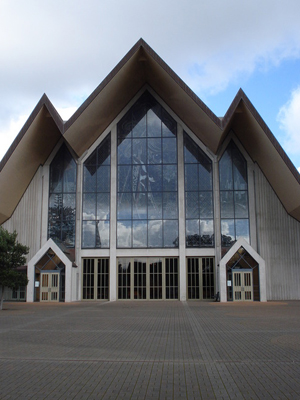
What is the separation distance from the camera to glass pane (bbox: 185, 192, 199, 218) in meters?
28.3

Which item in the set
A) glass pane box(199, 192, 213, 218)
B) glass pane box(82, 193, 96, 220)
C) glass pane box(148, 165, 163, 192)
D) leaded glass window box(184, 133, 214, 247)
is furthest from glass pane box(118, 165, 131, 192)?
glass pane box(199, 192, 213, 218)

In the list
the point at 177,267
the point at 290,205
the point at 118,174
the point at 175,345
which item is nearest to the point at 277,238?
the point at 290,205

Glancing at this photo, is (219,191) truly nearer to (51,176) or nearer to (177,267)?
(177,267)

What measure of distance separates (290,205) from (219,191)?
444cm

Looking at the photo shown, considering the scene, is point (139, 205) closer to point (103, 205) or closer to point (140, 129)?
point (103, 205)

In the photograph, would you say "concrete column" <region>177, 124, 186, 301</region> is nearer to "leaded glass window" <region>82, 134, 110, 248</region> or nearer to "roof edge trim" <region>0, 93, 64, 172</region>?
"leaded glass window" <region>82, 134, 110, 248</region>

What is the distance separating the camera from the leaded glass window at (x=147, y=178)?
93.2ft

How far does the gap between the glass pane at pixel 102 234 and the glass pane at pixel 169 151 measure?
5.74 metres

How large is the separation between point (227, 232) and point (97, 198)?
869cm

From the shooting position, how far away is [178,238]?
2809 cm

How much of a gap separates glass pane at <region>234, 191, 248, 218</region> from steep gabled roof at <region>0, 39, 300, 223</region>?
198cm

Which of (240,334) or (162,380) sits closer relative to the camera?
(162,380)

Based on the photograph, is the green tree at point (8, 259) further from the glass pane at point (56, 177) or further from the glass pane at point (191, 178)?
the glass pane at point (191, 178)

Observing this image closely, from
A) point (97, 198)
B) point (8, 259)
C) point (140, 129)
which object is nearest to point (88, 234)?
point (97, 198)
